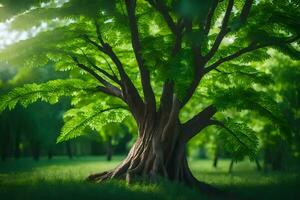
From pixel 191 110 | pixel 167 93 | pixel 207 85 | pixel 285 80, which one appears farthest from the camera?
pixel 191 110

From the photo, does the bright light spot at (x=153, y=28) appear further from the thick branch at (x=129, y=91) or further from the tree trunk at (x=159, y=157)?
the tree trunk at (x=159, y=157)

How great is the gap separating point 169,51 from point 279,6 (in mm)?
3439

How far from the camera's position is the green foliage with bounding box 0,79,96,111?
45.8 feet

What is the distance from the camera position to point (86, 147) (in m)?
87.8

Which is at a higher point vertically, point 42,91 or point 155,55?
→ point 155,55

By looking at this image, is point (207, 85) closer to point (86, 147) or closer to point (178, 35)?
point (178, 35)

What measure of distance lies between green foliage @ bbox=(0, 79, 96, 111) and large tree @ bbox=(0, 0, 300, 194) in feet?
0.11

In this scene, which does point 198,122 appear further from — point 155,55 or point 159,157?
point 155,55

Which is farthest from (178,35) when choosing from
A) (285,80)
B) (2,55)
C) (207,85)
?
(285,80)

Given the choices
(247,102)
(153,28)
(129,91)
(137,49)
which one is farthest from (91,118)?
(247,102)

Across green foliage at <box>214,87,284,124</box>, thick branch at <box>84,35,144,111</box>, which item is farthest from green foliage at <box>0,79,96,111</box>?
green foliage at <box>214,87,284,124</box>

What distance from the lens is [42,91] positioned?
14625 millimetres

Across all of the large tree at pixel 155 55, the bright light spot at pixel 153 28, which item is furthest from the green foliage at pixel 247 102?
the bright light spot at pixel 153 28

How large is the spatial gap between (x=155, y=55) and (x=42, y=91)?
14.8 ft
